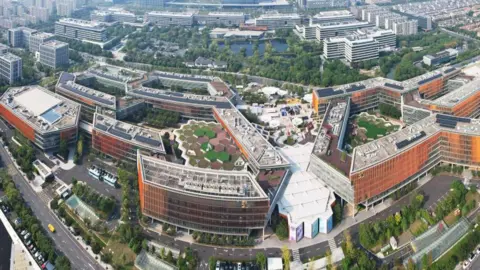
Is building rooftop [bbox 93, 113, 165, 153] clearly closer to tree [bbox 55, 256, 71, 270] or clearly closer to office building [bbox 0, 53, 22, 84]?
tree [bbox 55, 256, 71, 270]

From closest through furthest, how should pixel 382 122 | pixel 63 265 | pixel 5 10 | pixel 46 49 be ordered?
pixel 63 265 → pixel 382 122 → pixel 46 49 → pixel 5 10

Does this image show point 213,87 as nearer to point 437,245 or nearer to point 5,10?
point 437,245

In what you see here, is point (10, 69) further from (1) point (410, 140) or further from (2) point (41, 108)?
(1) point (410, 140)

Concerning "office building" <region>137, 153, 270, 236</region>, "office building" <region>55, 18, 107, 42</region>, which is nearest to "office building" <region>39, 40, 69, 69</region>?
"office building" <region>55, 18, 107, 42</region>

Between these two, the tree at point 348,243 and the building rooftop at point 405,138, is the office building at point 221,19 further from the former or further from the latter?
the tree at point 348,243

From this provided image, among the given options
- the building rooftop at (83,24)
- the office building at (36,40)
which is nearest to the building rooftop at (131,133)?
the office building at (36,40)

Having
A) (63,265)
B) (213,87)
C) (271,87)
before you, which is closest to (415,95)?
(271,87)

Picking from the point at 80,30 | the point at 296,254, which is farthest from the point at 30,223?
the point at 80,30
